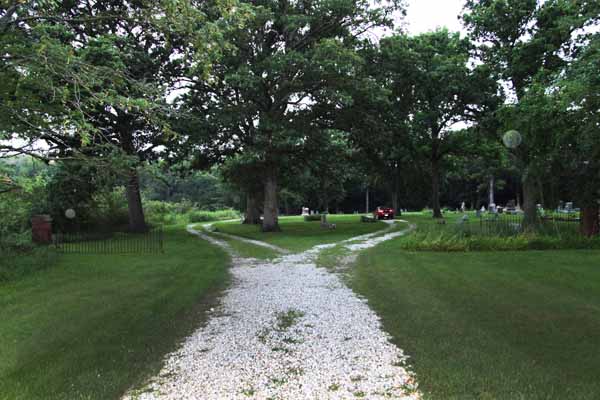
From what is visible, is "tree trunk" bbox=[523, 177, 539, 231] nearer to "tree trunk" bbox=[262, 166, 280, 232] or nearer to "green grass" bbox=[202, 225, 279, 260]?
"green grass" bbox=[202, 225, 279, 260]

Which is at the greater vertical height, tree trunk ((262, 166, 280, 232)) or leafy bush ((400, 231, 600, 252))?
tree trunk ((262, 166, 280, 232))

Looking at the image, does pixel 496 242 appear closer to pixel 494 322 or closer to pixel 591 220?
pixel 591 220

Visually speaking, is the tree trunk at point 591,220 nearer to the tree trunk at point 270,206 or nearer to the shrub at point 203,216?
the tree trunk at point 270,206

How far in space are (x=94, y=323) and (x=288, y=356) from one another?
126 inches

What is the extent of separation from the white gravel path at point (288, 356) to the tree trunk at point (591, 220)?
39.1ft

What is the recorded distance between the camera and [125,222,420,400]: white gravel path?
3.68 m

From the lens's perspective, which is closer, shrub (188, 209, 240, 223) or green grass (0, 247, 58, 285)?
green grass (0, 247, 58, 285)

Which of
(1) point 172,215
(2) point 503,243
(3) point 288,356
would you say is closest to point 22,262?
(3) point 288,356

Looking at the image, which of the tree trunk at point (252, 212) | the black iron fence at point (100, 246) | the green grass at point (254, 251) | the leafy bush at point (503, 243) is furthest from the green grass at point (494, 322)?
the tree trunk at point (252, 212)

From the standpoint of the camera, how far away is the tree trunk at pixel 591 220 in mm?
Result: 14297

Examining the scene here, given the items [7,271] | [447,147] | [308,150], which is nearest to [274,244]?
[308,150]

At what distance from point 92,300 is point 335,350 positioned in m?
4.90

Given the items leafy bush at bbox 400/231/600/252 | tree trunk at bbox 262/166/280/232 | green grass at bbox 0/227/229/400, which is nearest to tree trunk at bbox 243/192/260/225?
tree trunk at bbox 262/166/280/232

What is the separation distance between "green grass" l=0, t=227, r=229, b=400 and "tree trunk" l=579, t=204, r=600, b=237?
13.4m
